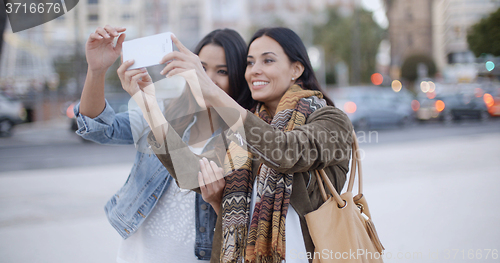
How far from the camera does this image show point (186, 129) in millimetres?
1805

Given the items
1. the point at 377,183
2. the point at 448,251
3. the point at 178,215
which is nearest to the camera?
the point at 178,215

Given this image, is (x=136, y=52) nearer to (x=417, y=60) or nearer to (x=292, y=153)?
(x=292, y=153)

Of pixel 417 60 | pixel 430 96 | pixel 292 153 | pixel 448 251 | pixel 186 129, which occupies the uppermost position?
pixel 417 60

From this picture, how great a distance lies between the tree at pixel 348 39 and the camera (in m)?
30.6

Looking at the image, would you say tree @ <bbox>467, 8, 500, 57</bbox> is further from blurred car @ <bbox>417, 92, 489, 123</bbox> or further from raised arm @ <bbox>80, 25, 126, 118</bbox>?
raised arm @ <bbox>80, 25, 126, 118</bbox>

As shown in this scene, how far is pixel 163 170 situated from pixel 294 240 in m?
0.71

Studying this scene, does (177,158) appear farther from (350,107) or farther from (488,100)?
(488,100)

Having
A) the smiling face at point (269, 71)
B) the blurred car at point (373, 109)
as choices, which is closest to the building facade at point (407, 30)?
the blurred car at point (373, 109)

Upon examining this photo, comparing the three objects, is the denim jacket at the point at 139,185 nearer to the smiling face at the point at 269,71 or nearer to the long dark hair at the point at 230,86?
the long dark hair at the point at 230,86

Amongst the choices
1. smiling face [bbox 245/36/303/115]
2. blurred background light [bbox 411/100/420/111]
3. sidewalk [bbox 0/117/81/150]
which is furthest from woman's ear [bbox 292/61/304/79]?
blurred background light [bbox 411/100/420/111]

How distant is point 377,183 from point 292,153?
4.79m

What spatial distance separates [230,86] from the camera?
1808 mm

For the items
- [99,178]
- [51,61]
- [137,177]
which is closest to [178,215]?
[137,177]

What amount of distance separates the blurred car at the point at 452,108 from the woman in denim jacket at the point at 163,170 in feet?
52.6
